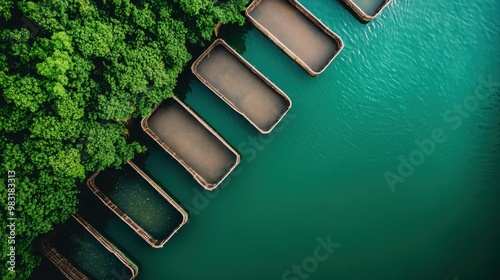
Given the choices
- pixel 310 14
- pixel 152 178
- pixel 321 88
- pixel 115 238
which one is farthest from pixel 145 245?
pixel 310 14

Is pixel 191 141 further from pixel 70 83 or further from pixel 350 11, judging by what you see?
pixel 350 11

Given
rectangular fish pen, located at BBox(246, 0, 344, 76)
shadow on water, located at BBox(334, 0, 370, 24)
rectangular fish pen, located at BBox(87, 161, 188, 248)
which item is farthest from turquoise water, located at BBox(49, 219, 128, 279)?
shadow on water, located at BBox(334, 0, 370, 24)

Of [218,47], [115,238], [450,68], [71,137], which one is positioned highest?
[450,68]

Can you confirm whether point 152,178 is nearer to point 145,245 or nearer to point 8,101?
point 145,245

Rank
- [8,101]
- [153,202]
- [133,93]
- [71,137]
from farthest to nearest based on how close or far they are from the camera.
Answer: [153,202]
[133,93]
[71,137]
[8,101]

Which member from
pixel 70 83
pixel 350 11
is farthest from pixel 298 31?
pixel 70 83

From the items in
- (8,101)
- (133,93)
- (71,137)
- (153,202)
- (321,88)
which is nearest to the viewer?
(8,101)

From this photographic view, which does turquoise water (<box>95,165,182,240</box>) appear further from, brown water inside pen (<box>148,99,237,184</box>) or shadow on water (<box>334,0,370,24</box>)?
shadow on water (<box>334,0,370,24</box>)
